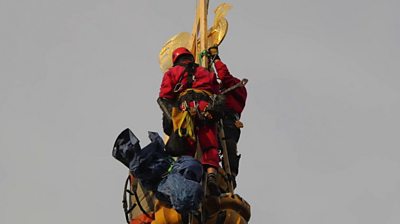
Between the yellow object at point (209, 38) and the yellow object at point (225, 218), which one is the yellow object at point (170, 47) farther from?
the yellow object at point (225, 218)

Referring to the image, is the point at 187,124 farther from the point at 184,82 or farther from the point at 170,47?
the point at 170,47

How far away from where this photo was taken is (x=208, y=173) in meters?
15.3

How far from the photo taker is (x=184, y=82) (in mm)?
16234

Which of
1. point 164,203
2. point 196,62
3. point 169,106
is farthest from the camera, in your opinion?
point 196,62

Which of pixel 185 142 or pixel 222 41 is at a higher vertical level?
pixel 222 41

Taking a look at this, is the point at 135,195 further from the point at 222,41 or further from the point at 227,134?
the point at 222,41

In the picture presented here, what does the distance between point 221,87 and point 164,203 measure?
2.49 metres

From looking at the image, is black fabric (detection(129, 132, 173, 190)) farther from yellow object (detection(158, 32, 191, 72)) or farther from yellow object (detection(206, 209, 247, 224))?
yellow object (detection(158, 32, 191, 72))

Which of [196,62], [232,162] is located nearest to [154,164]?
[232,162]

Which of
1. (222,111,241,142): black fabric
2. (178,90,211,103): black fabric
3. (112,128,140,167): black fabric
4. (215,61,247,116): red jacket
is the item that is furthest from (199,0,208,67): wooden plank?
(112,128,140,167): black fabric

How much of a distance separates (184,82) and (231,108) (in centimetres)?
113

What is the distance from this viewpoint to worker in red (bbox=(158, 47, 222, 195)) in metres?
15.6

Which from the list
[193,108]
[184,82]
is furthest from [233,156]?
[184,82]

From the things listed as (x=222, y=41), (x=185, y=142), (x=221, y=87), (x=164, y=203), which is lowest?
(x=164, y=203)
